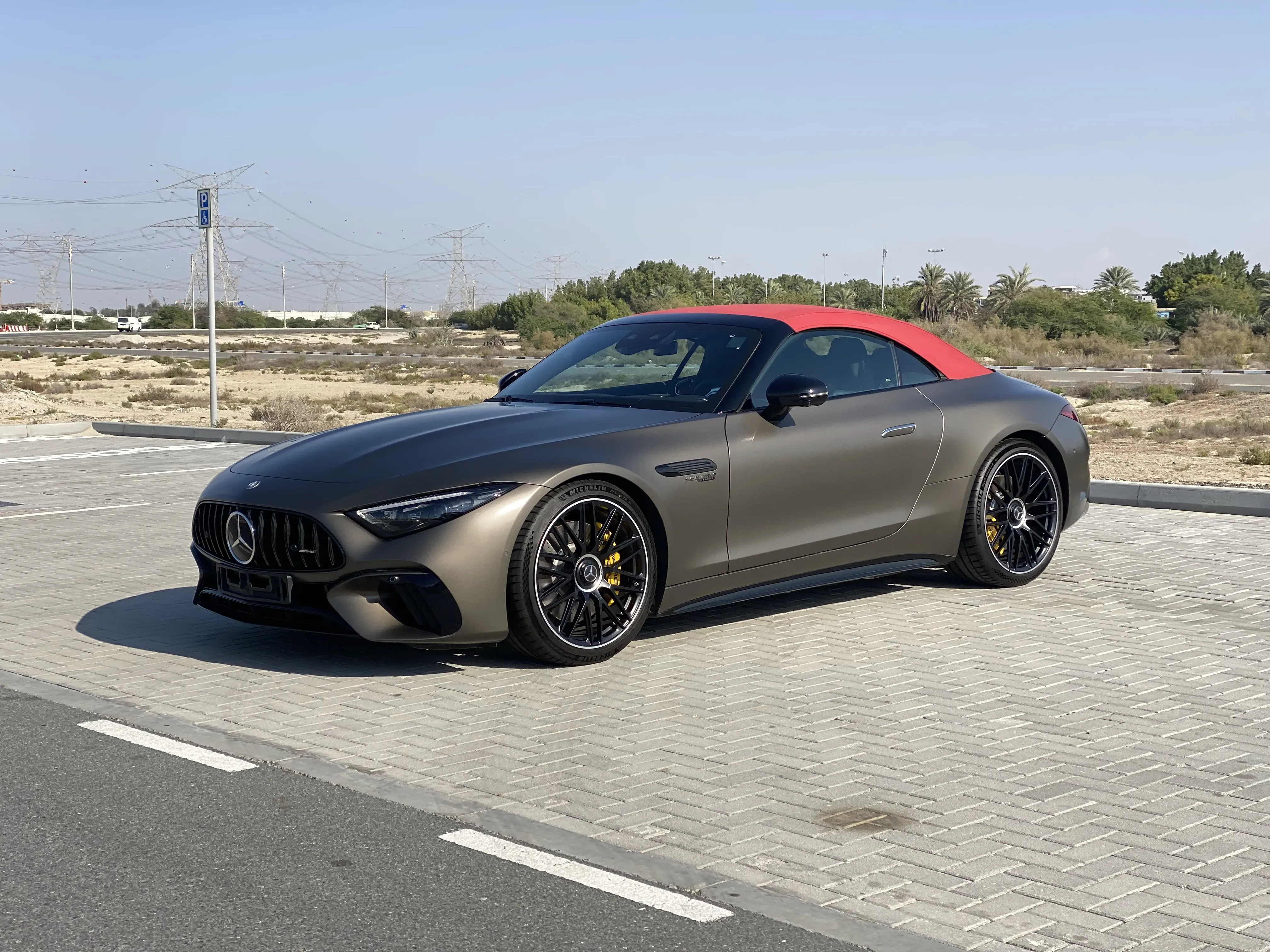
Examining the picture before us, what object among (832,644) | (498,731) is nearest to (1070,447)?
(832,644)

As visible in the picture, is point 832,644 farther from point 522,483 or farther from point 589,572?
point 522,483

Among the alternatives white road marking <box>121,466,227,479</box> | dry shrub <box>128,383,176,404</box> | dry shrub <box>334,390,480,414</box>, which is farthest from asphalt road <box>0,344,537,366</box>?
white road marking <box>121,466,227,479</box>

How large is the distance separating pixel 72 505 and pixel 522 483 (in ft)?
25.7

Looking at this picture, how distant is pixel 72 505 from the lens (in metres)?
12.6

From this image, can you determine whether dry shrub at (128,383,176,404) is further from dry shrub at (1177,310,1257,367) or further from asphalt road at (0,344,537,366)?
dry shrub at (1177,310,1257,367)

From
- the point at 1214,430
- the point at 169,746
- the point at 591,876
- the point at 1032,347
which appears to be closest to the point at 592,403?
the point at 169,746

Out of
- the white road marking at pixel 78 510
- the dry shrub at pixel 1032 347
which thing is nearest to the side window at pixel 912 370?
the white road marking at pixel 78 510

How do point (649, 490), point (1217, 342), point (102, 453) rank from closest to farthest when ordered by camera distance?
point (649, 490) < point (102, 453) < point (1217, 342)

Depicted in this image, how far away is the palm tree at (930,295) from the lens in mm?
90688

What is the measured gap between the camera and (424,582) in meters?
5.95

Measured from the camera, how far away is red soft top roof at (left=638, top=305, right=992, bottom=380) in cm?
742

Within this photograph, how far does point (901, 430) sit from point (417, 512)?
2722 millimetres

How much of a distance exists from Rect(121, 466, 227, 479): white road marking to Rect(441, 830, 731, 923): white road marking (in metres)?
11.6

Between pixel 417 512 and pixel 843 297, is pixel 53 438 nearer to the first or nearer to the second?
pixel 417 512
